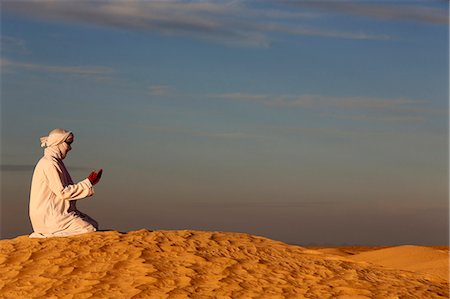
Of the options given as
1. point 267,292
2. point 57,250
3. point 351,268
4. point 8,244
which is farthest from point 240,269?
point 8,244

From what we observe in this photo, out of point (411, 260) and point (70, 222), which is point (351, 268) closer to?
point (411, 260)

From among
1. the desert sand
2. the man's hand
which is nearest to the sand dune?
the desert sand

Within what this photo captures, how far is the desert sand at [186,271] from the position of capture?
10500 mm

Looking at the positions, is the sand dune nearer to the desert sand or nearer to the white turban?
the desert sand

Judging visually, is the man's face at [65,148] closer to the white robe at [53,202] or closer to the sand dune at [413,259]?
the white robe at [53,202]

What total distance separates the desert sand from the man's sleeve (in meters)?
0.74

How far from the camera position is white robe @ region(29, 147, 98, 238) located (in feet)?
39.8

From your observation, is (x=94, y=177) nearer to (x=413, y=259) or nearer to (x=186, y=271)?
(x=186, y=271)

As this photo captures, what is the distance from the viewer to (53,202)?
1223cm

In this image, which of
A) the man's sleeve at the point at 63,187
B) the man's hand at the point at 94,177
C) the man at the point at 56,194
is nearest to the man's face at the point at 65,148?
the man at the point at 56,194

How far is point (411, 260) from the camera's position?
595 inches

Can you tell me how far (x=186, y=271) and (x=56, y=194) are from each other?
2.85 m

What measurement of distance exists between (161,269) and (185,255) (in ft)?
2.29

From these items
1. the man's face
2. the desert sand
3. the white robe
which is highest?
the man's face
